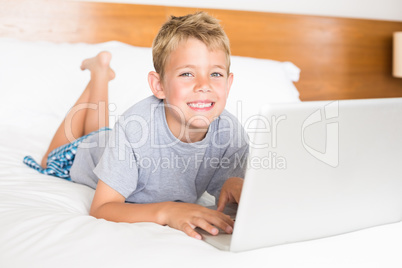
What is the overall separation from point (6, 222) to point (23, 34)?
1.32 meters

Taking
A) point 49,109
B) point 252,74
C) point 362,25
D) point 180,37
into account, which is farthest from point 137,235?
point 362,25

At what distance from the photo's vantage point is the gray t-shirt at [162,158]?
1049 millimetres

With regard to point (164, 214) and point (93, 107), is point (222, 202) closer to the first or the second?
point (164, 214)

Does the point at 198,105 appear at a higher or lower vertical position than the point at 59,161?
higher

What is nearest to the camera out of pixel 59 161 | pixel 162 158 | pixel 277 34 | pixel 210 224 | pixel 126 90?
pixel 210 224

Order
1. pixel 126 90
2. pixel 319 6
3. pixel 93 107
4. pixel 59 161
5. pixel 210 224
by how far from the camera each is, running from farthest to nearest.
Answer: pixel 319 6 → pixel 126 90 → pixel 93 107 → pixel 59 161 → pixel 210 224

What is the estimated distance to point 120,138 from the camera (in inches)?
41.8

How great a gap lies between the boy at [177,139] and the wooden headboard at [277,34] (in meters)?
0.99

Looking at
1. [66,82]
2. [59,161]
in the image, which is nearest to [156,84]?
[59,161]

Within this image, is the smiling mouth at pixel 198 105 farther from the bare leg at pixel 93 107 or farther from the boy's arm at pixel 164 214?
the bare leg at pixel 93 107

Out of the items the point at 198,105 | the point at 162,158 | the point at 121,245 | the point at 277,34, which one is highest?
the point at 277,34

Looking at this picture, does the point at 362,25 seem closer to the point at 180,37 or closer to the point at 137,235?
the point at 180,37

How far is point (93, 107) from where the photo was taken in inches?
60.9

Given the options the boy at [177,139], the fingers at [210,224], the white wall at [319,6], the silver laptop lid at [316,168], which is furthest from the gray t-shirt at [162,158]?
the white wall at [319,6]
